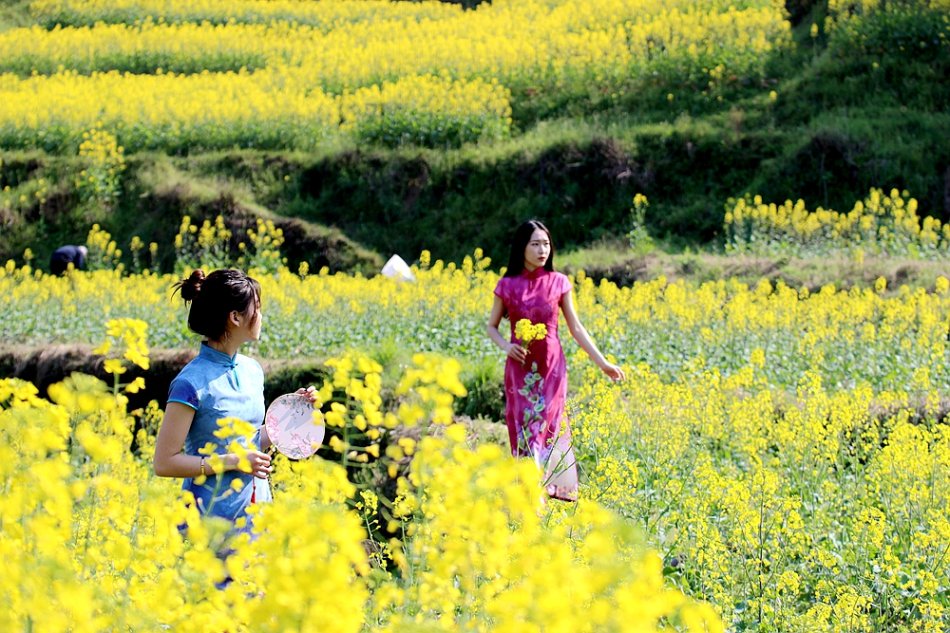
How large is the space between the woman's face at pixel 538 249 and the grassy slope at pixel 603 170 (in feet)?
24.9

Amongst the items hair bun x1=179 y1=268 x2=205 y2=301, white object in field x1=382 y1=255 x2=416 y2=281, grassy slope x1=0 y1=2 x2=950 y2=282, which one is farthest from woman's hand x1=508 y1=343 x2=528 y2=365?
grassy slope x1=0 y1=2 x2=950 y2=282

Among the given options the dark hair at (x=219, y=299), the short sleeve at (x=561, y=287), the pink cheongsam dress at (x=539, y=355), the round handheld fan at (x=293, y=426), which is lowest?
the pink cheongsam dress at (x=539, y=355)

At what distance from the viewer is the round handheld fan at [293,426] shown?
3338 mm

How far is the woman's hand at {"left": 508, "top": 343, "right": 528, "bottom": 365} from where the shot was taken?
5.07 meters

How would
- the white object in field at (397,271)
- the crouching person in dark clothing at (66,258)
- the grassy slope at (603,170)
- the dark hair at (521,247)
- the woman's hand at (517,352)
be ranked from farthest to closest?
the crouching person in dark clothing at (66,258)
the grassy slope at (603,170)
the white object in field at (397,271)
the dark hair at (521,247)
the woman's hand at (517,352)

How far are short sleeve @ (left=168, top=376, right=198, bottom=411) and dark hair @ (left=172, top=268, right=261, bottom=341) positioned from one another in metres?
0.20

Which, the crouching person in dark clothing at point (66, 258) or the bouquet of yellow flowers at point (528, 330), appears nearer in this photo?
the bouquet of yellow flowers at point (528, 330)

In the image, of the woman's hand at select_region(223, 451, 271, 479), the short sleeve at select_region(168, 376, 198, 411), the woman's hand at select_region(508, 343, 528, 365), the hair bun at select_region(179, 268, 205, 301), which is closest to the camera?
the woman's hand at select_region(223, 451, 271, 479)

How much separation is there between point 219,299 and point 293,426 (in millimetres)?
485

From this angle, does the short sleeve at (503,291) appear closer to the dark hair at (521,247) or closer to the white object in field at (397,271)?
the dark hair at (521,247)

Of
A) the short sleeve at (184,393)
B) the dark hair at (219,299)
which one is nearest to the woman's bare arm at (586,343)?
the dark hair at (219,299)

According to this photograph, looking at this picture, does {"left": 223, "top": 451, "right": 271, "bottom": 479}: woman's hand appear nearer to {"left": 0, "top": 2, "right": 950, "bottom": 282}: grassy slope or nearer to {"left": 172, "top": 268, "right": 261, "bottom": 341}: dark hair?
{"left": 172, "top": 268, "right": 261, "bottom": 341}: dark hair

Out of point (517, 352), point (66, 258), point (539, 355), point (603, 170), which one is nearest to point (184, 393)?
point (517, 352)

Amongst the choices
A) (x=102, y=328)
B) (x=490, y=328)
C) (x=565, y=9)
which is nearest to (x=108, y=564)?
(x=490, y=328)
